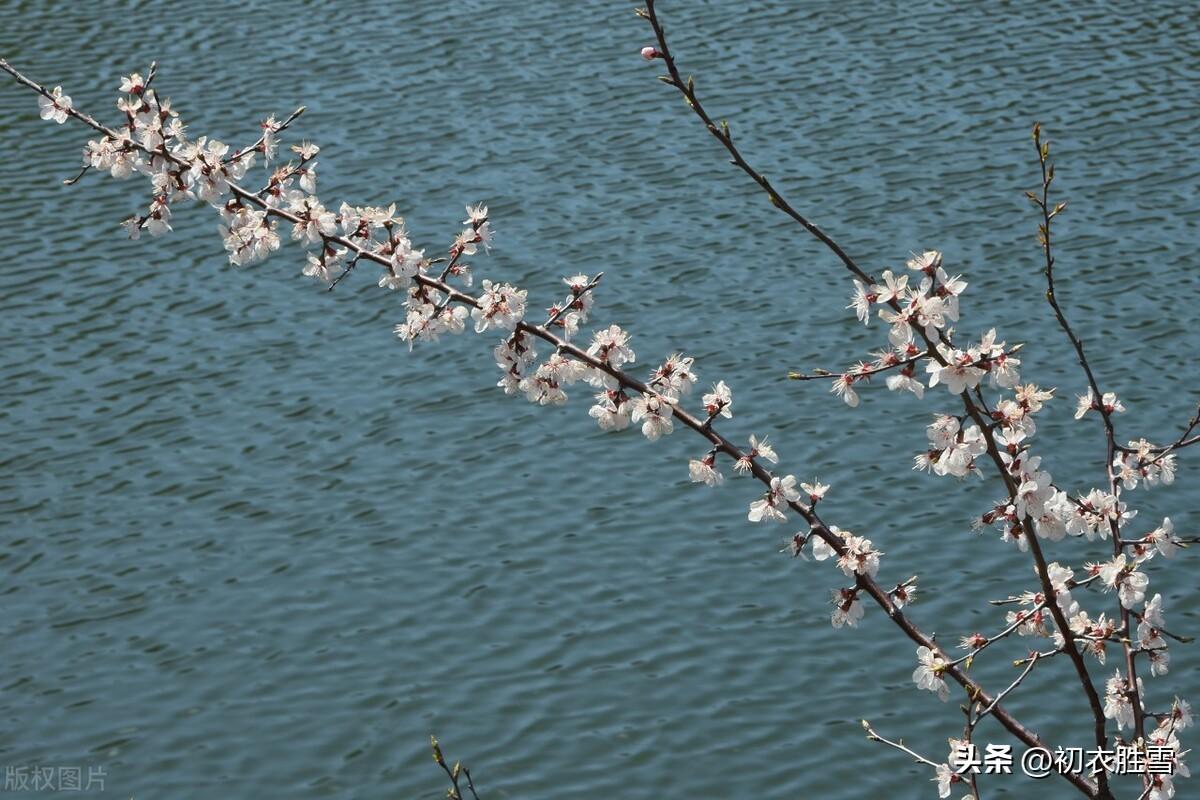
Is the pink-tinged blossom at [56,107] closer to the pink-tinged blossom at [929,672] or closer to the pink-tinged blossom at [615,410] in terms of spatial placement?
the pink-tinged blossom at [615,410]

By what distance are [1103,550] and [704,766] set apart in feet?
13.1

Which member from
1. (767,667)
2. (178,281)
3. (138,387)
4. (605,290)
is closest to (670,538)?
(767,667)

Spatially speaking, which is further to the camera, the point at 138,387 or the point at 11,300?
the point at 11,300

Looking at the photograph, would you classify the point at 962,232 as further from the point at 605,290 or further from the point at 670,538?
the point at 670,538

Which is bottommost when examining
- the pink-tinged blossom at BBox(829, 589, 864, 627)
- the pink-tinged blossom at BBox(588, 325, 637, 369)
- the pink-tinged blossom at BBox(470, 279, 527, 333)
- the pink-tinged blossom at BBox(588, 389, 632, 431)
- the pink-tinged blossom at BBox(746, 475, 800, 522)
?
the pink-tinged blossom at BBox(829, 589, 864, 627)

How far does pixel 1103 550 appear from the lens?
13000 millimetres

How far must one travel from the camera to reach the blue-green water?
464 inches

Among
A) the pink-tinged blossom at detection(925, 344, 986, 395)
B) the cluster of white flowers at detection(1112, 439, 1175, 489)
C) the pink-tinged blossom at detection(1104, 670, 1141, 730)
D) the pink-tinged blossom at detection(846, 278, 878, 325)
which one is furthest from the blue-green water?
the pink-tinged blossom at detection(925, 344, 986, 395)

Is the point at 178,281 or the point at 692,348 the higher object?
the point at 178,281

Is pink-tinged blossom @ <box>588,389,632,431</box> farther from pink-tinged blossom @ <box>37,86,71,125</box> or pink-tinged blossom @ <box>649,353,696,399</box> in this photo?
pink-tinged blossom @ <box>37,86,71,125</box>

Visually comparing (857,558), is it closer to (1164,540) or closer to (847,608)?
(847,608)

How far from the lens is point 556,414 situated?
16156mm

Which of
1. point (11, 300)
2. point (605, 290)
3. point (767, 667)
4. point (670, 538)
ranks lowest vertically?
point (767, 667)

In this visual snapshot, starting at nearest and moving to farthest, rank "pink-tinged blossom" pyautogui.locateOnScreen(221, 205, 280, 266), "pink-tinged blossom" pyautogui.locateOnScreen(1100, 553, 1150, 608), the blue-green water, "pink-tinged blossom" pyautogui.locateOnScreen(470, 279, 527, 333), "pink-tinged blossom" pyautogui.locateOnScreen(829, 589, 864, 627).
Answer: "pink-tinged blossom" pyautogui.locateOnScreen(1100, 553, 1150, 608) < "pink-tinged blossom" pyautogui.locateOnScreen(829, 589, 864, 627) < "pink-tinged blossom" pyautogui.locateOnScreen(470, 279, 527, 333) < "pink-tinged blossom" pyautogui.locateOnScreen(221, 205, 280, 266) < the blue-green water
